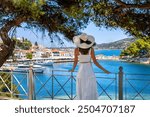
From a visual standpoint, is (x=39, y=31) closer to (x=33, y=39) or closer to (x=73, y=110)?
(x=33, y=39)

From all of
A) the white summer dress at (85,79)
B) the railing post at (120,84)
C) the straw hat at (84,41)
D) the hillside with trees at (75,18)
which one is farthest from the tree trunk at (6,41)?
the white summer dress at (85,79)

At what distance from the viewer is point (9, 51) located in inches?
259

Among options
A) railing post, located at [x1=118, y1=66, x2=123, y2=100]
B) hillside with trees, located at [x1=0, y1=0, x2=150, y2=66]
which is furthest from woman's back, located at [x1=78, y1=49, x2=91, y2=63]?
hillside with trees, located at [x1=0, y1=0, x2=150, y2=66]

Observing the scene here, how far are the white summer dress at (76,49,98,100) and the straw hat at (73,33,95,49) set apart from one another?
0.39 ft

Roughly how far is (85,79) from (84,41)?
1.61 feet

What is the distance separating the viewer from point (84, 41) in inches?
171

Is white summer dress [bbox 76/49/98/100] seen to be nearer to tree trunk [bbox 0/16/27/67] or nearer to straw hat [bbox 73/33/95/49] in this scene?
straw hat [bbox 73/33/95/49]

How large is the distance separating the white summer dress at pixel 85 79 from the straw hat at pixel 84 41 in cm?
12

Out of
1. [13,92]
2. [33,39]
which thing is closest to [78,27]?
[33,39]

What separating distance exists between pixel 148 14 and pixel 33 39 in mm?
2339

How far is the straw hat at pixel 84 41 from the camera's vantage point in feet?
14.1

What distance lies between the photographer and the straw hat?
4309 mm

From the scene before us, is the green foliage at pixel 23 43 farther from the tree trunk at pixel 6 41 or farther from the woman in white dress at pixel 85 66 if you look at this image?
the woman in white dress at pixel 85 66

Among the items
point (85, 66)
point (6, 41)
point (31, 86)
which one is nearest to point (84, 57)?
point (85, 66)
